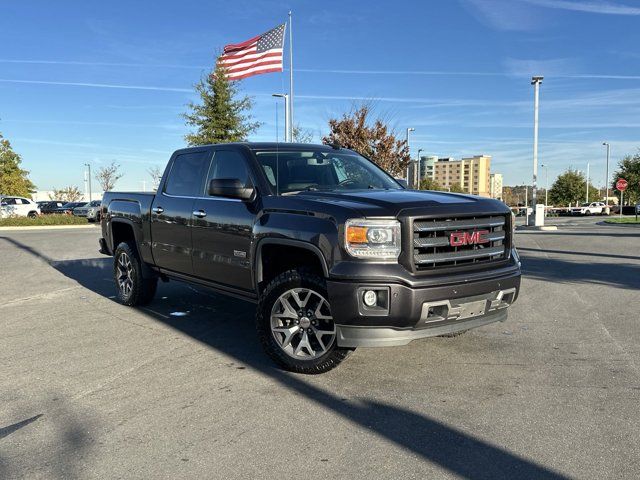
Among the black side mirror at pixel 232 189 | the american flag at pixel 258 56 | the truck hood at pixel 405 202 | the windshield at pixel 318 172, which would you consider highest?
the american flag at pixel 258 56

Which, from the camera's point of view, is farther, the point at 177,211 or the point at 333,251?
the point at 177,211

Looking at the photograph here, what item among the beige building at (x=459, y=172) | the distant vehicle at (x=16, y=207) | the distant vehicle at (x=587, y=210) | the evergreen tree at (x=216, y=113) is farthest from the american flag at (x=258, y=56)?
the beige building at (x=459, y=172)

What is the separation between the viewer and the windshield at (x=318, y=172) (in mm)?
4927

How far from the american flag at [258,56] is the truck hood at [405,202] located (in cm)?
1421

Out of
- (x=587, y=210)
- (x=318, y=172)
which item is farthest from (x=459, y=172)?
(x=318, y=172)

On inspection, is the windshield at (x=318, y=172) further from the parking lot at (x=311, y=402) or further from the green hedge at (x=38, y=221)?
the green hedge at (x=38, y=221)

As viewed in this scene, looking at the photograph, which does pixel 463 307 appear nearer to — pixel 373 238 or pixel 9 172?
pixel 373 238

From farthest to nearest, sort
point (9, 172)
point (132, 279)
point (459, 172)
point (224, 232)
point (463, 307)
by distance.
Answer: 1. point (459, 172)
2. point (9, 172)
3. point (132, 279)
4. point (224, 232)
5. point (463, 307)

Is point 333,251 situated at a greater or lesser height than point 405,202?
lesser

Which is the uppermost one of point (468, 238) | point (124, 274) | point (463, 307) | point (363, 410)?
point (468, 238)

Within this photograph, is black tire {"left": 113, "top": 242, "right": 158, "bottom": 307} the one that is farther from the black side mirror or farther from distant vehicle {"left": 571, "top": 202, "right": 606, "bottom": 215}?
distant vehicle {"left": 571, "top": 202, "right": 606, "bottom": 215}

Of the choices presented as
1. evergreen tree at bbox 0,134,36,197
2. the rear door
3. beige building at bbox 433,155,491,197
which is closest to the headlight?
the rear door

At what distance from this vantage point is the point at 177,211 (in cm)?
582

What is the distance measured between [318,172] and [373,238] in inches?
63.1
